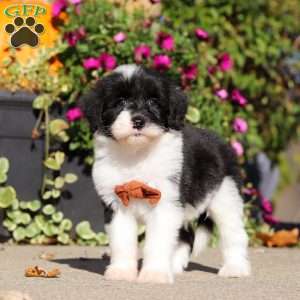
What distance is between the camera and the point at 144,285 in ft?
→ 17.1

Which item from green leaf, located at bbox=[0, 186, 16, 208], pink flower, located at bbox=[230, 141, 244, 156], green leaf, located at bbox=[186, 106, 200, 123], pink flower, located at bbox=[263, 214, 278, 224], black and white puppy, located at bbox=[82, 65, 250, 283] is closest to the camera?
black and white puppy, located at bbox=[82, 65, 250, 283]

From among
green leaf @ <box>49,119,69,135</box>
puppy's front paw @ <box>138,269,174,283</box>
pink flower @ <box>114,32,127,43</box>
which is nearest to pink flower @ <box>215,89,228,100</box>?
pink flower @ <box>114,32,127,43</box>

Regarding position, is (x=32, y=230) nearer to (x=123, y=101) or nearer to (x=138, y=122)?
(x=123, y=101)

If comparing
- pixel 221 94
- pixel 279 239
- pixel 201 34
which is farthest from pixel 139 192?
pixel 201 34

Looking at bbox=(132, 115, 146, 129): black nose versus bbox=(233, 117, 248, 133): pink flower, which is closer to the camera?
bbox=(132, 115, 146, 129): black nose

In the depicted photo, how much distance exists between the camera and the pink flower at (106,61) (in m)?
7.80

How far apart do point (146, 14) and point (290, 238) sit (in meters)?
2.55

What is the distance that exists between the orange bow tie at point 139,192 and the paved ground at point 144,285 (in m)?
0.53

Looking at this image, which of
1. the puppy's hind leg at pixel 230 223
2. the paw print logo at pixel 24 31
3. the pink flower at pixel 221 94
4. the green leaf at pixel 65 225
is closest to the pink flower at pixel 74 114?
the paw print logo at pixel 24 31

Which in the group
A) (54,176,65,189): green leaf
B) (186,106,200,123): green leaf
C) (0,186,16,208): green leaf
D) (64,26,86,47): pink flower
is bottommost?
(0,186,16,208): green leaf

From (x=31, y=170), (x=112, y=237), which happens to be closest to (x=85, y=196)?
(x=31, y=170)

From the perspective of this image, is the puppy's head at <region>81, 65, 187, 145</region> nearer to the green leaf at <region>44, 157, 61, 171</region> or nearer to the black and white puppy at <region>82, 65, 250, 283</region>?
the black and white puppy at <region>82, 65, 250, 283</region>

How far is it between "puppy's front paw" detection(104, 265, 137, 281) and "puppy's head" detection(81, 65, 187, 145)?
2.59 feet

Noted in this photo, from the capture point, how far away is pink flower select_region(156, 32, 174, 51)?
26.2 feet
